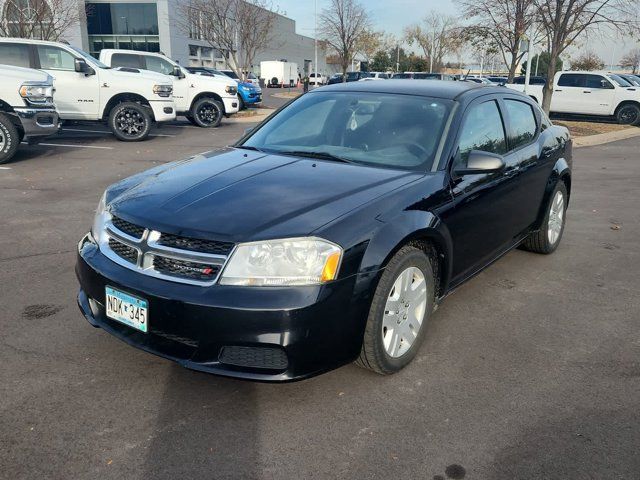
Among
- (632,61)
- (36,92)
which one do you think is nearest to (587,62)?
(632,61)

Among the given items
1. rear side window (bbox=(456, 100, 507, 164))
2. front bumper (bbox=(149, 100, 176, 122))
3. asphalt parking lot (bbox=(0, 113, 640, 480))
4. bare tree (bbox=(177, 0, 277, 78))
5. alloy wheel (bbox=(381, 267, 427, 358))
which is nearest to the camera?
asphalt parking lot (bbox=(0, 113, 640, 480))

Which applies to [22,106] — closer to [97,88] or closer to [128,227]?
[97,88]

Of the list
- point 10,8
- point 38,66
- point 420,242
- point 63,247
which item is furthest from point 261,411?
point 10,8

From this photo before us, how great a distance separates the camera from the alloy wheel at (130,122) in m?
12.8

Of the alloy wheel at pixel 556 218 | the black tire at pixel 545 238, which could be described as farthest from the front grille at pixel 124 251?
the alloy wheel at pixel 556 218

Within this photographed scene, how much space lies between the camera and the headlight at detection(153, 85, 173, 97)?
12.9 meters

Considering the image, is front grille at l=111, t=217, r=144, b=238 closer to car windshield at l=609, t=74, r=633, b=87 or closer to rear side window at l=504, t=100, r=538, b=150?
rear side window at l=504, t=100, r=538, b=150

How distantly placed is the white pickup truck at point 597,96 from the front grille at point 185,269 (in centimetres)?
2017

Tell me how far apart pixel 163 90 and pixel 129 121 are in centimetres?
108

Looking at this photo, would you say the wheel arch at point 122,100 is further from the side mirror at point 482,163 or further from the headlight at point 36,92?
the side mirror at point 482,163

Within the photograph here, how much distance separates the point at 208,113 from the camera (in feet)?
54.8

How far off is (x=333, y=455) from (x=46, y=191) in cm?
679

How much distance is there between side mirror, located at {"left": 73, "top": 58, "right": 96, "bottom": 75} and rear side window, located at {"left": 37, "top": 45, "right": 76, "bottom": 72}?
0.18 meters

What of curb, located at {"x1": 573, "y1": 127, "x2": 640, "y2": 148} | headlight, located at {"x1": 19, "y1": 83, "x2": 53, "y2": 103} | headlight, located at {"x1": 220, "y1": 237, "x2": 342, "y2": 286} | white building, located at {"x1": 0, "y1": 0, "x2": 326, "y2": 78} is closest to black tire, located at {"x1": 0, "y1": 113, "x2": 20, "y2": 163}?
headlight, located at {"x1": 19, "y1": 83, "x2": 53, "y2": 103}
